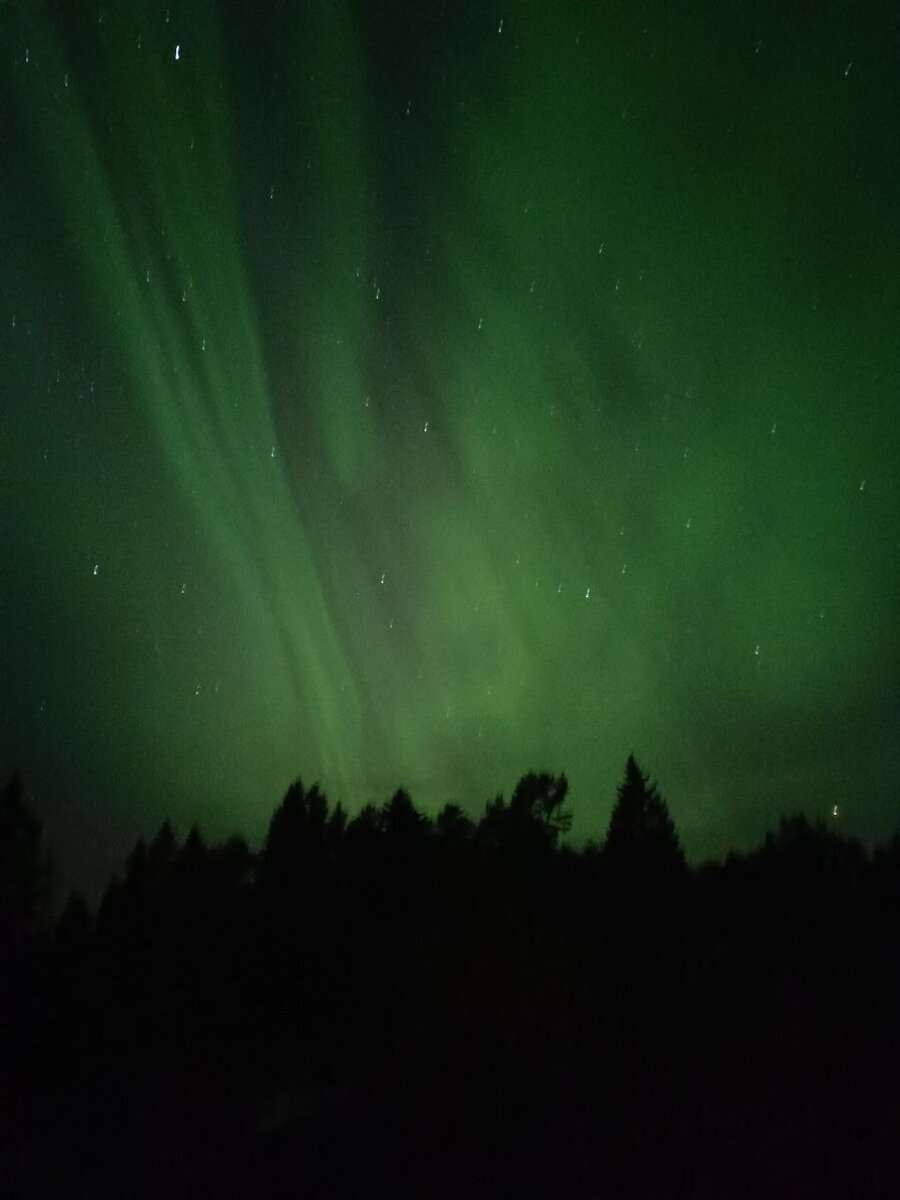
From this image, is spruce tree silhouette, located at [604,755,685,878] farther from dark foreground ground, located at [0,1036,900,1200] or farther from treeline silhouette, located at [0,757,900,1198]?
dark foreground ground, located at [0,1036,900,1200]

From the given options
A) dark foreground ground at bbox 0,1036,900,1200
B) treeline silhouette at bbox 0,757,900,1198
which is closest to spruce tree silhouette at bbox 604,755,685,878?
treeline silhouette at bbox 0,757,900,1198

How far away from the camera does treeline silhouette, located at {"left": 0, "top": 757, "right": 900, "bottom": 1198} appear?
18719mm

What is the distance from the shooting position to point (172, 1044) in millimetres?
33062

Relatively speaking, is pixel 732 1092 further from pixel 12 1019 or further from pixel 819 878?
pixel 12 1019

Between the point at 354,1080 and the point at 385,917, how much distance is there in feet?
31.5

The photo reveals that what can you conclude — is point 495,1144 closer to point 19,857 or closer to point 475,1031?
point 475,1031

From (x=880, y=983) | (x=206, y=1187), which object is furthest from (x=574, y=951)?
(x=206, y=1187)

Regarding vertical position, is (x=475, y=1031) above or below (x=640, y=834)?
below

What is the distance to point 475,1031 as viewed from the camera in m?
24.7

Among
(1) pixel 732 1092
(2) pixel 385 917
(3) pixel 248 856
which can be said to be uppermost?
(3) pixel 248 856

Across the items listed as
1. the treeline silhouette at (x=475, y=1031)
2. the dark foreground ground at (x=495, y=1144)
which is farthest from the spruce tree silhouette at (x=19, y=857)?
the dark foreground ground at (x=495, y=1144)

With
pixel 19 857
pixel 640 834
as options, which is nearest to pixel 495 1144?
pixel 640 834

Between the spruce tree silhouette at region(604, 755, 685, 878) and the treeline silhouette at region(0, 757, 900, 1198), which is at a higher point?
the spruce tree silhouette at region(604, 755, 685, 878)

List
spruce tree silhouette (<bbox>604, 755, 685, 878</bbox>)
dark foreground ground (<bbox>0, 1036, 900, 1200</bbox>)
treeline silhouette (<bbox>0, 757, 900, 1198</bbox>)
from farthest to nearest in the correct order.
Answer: spruce tree silhouette (<bbox>604, 755, 685, 878</bbox>)
treeline silhouette (<bbox>0, 757, 900, 1198</bbox>)
dark foreground ground (<bbox>0, 1036, 900, 1200</bbox>)
